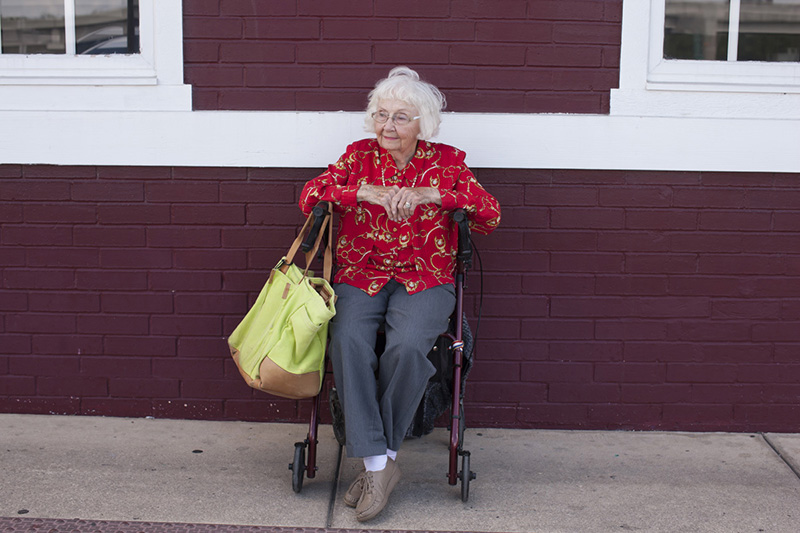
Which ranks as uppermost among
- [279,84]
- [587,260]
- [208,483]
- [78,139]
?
[279,84]

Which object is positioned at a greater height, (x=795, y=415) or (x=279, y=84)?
(x=279, y=84)

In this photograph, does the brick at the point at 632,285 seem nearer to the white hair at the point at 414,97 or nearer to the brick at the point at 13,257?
the white hair at the point at 414,97

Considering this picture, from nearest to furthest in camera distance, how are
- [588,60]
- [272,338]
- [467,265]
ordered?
[272,338]
[467,265]
[588,60]

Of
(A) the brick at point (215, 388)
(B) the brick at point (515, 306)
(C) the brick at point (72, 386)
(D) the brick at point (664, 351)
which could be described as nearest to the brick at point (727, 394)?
(D) the brick at point (664, 351)

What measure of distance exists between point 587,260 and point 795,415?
1.26 metres

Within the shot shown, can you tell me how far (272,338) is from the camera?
3.25 m

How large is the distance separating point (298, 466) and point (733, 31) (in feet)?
9.11

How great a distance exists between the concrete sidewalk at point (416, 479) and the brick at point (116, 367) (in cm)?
22

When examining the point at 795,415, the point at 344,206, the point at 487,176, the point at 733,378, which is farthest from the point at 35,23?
the point at 795,415

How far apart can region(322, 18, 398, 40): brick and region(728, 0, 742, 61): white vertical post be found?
1.53 m

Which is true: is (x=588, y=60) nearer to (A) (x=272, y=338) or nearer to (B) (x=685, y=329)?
(B) (x=685, y=329)

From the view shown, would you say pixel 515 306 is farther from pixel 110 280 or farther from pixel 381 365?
pixel 110 280

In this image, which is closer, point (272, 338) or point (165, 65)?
point (272, 338)

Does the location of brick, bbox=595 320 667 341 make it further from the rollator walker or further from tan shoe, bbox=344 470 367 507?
tan shoe, bbox=344 470 367 507
